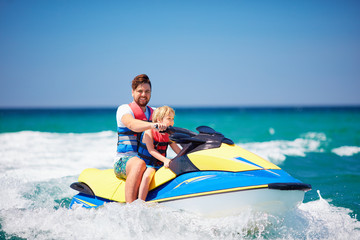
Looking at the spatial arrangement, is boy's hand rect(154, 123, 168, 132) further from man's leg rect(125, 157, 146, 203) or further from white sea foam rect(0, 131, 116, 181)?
white sea foam rect(0, 131, 116, 181)

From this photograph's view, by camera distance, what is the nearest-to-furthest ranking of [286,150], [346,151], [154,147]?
1. [154,147]
2. [346,151]
3. [286,150]

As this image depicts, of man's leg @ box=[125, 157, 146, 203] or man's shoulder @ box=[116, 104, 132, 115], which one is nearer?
man's leg @ box=[125, 157, 146, 203]

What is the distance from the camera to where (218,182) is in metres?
2.92

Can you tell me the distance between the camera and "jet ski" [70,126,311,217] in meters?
2.85

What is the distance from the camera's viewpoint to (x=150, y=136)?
11.1 feet

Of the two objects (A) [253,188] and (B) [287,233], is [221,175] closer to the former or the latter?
(A) [253,188]

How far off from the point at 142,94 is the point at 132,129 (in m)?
0.45

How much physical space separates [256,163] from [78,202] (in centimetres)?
207

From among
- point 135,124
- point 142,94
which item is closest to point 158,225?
point 135,124

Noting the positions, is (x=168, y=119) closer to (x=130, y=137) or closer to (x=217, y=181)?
(x=130, y=137)

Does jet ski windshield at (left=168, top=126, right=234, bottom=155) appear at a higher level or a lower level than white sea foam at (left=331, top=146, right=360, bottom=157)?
lower

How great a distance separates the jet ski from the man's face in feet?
2.01

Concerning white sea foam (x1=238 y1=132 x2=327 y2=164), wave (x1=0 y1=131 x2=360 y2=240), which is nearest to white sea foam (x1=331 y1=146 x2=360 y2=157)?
white sea foam (x1=238 y1=132 x2=327 y2=164)

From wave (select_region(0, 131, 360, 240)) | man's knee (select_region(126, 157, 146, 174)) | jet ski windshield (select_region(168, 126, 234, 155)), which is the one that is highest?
jet ski windshield (select_region(168, 126, 234, 155))
